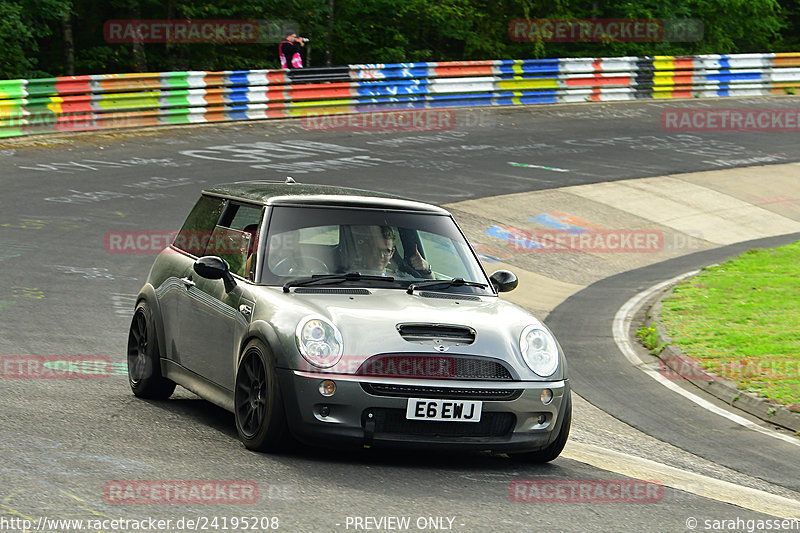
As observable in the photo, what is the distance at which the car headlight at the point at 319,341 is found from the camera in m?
6.51

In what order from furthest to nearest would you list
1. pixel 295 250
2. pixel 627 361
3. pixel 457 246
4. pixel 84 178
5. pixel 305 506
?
pixel 84 178
pixel 627 361
pixel 457 246
pixel 295 250
pixel 305 506

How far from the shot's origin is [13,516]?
512cm

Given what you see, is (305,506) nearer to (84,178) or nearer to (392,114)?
(84,178)

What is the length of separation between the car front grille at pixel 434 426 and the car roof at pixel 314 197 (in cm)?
174

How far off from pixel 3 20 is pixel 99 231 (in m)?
14.2

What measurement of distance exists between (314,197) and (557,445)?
230 cm

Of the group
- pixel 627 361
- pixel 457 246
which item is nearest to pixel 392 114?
pixel 627 361

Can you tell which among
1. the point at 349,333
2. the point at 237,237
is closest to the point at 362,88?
the point at 237,237

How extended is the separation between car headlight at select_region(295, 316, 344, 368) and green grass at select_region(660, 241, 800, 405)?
5.48m
